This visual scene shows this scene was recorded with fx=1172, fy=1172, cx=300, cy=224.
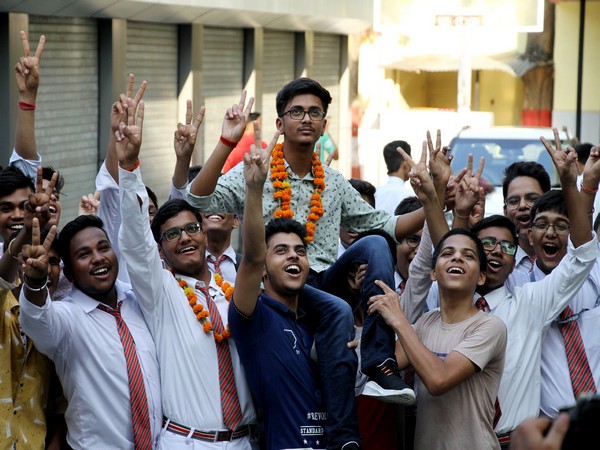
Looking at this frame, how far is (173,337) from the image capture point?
546cm

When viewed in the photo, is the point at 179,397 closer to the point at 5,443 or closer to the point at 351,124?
the point at 5,443

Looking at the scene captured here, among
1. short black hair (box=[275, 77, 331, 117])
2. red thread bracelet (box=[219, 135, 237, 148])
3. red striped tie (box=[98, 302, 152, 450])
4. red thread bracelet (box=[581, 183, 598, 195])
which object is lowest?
red striped tie (box=[98, 302, 152, 450])

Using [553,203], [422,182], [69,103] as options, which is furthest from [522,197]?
[69,103]

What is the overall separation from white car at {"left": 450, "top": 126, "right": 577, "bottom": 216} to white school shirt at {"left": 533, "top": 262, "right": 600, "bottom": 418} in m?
6.81

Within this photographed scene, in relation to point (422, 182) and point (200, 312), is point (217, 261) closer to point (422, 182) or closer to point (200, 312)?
point (200, 312)

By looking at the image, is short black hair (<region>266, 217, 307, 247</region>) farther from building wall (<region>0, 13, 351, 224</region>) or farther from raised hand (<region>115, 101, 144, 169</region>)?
building wall (<region>0, 13, 351, 224</region>)

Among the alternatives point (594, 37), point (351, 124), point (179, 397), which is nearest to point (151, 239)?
point (179, 397)

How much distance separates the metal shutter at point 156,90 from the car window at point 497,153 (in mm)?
3504

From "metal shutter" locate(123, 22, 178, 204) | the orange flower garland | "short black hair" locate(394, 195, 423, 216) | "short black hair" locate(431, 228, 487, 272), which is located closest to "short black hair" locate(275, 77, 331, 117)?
the orange flower garland

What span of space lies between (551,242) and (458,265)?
0.87 m

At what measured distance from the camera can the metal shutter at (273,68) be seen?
17250 millimetres

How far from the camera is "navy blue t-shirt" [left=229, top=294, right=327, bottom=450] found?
531 centimetres

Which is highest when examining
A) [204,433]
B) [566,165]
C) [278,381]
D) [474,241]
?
[566,165]

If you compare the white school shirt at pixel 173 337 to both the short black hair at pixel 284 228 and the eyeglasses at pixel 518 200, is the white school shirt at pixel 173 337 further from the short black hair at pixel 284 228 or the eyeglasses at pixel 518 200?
the eyeglasses at pixel 518 200
